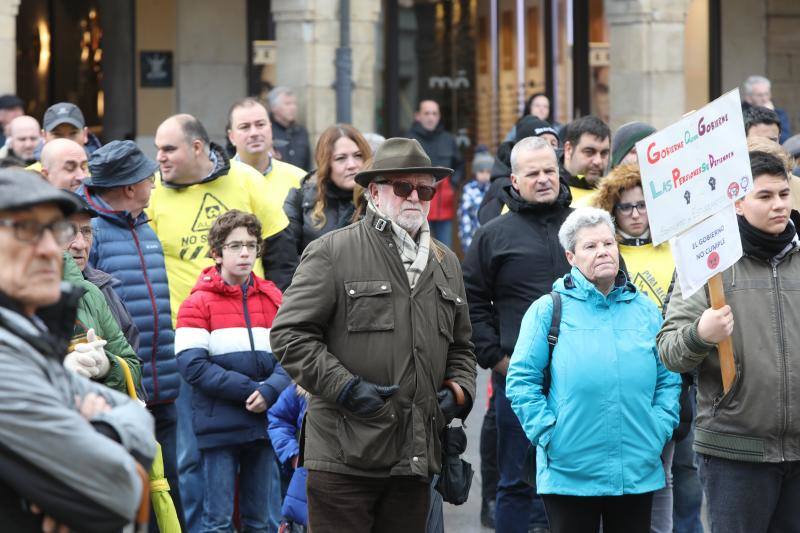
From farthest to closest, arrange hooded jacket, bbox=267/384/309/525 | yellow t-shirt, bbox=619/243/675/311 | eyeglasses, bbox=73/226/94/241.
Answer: yellow t-shirt, bbox=619/243/675/311, hooded jacket, bbox=267/384/309/525, eyeglasses, bbox=73/226/94/241

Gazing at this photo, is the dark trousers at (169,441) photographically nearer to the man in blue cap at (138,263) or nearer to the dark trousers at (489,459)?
the man in blue cap at (138,263)

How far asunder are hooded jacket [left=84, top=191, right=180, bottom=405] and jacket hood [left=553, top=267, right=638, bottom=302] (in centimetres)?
192

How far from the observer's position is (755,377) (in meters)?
5.24

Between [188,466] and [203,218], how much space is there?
124 cm

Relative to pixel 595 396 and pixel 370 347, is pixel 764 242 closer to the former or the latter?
pixel 595 396

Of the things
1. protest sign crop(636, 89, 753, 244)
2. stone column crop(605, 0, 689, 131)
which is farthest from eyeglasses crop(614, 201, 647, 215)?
stone column crop(605, 0, 689, 131)

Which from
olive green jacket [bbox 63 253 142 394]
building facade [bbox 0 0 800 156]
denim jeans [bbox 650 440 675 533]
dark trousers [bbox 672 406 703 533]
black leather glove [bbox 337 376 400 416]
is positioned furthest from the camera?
building facade [bbox 0 0 800 156]

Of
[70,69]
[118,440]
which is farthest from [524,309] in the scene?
[70,69]

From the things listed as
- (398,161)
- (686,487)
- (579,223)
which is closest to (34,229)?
(398,161)

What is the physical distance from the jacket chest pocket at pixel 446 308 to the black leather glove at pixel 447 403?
19cm

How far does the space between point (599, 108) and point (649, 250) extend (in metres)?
11.2

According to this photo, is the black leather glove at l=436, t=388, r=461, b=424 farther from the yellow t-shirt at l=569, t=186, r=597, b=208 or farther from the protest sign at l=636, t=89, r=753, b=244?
the yellow t-shirt at l=569, t=186, r=597, b=208

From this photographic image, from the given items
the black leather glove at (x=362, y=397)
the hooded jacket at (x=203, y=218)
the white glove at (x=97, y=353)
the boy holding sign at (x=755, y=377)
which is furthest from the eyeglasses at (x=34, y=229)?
the hooded jacket at (x=203, y=218)

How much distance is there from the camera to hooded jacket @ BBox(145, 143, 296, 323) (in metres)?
7.52
